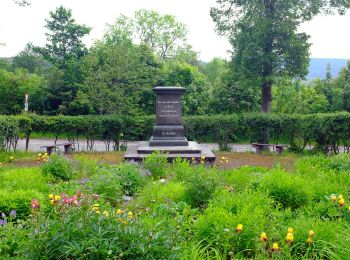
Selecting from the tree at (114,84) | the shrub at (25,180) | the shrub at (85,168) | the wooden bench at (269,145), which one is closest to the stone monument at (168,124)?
the wooden bench at (269,145)

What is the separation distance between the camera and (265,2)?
19.8 m

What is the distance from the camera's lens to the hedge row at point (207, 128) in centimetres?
1622

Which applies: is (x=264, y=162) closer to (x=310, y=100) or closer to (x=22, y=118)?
(x=22, y=118)

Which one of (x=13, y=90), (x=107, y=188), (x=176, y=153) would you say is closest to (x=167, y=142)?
(x=176, y=153)

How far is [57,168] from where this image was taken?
8.15m

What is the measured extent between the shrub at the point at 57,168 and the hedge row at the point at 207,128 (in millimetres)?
8000

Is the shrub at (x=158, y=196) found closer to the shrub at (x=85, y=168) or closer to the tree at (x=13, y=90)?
the shrub at (x=85, y=168)

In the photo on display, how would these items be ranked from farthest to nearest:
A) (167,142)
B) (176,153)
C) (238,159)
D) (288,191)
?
(238,159), (167,142), (176,153), (288,191)

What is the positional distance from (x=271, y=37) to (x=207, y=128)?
539 centimetres

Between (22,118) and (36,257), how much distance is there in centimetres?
1354

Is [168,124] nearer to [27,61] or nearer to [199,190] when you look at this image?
[199,190]

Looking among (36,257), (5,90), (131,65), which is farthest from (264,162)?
(5,90)

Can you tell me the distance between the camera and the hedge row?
1622 cm

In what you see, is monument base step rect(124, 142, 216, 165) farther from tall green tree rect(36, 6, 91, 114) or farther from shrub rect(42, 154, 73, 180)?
tall green tree rect(36, 6, 91, 114)
